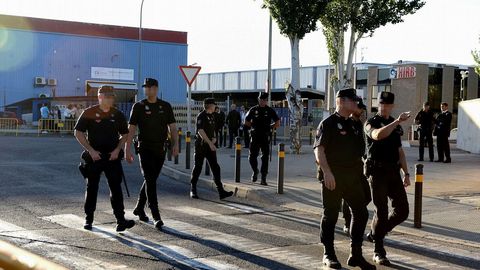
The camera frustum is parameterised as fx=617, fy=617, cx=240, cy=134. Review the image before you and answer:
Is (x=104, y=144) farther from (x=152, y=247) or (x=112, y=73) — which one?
(x=112, y=73)

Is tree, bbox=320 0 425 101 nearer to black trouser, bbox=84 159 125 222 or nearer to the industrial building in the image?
black trouser, bbox=84 159 125 222

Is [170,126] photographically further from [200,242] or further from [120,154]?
[200,242]

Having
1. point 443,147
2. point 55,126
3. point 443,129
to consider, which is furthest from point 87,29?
point 443,129

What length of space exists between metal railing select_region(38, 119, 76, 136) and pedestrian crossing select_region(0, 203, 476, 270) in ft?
86.0

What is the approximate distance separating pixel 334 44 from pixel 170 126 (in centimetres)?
1478

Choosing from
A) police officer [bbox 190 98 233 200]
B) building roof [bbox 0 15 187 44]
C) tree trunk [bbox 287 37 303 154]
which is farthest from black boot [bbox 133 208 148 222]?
building roof [bbox 0 15 187 44]

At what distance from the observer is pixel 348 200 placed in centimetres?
631

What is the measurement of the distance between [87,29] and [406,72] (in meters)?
27.5

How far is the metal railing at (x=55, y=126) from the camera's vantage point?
3394cm

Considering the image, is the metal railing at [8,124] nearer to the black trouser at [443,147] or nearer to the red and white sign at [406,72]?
the red and white sign at [406,72]

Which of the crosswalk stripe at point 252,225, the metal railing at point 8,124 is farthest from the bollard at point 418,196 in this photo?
the metal railing at point 8,124

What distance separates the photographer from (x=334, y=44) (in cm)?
2223

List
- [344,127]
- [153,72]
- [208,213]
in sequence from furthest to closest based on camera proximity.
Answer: [153,72] → [208,213] → [344,127]

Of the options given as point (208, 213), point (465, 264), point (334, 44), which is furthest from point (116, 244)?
point (334, 44)
